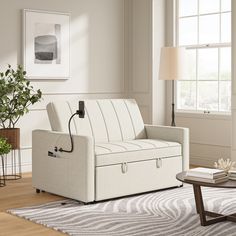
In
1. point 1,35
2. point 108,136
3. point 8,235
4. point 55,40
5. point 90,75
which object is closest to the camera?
point 8,235

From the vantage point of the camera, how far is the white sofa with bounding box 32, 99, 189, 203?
4.70 m

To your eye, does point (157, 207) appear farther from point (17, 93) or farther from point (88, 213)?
point (17, 93)

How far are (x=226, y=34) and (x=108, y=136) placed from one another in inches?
88.6

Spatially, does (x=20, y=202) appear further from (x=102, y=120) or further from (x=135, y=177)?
(x=102, y=120)

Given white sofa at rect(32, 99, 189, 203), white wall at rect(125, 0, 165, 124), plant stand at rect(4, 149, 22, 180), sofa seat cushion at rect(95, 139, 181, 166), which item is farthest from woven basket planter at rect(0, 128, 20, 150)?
white wall at rect(125, 0, 165, 124)

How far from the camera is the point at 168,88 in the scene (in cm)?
737

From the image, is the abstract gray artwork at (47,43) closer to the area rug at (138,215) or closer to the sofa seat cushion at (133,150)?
the sofa seat cushion at (133,150)

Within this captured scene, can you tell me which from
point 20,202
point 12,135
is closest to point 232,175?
point 20,202

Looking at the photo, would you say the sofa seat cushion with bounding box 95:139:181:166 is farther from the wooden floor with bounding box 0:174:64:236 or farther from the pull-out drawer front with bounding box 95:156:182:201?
the wooden floor with bounding box 0:174:64:236

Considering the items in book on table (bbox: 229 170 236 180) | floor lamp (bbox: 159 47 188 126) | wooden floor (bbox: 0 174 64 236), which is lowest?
wooden floor (bbox: 0 174 64 236)

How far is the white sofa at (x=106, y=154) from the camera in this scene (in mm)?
4703

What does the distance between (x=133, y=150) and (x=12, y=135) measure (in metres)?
1.62

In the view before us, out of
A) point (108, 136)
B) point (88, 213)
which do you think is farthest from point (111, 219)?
point (108, 136)

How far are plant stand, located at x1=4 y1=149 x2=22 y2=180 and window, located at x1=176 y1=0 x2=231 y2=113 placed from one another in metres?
2.33
